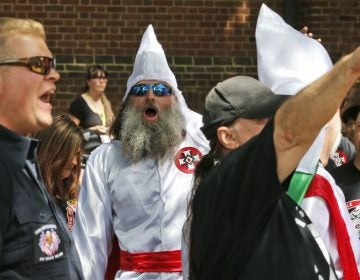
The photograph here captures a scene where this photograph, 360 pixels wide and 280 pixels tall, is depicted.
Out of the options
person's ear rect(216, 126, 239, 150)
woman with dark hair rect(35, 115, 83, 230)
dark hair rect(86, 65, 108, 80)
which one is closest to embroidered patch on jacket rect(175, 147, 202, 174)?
woman with dark hair rect(35, 115, 83, 230)

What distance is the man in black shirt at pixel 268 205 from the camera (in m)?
2.98

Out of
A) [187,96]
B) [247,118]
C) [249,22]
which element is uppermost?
[247,118]

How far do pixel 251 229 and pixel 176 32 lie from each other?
31.5ft

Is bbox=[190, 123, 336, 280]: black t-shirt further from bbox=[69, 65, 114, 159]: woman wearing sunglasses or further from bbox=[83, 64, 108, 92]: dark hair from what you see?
bbox=[83, 64, 108, 92]: dark hair

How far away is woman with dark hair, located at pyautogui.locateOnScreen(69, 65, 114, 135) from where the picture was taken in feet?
37.7

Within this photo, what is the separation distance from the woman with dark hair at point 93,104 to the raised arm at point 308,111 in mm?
8391

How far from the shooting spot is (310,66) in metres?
3.48

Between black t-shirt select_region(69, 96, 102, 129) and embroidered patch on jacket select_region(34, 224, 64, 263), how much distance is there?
26.2ft

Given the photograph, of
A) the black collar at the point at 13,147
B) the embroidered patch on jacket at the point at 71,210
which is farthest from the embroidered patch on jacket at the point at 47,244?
the embroidered patch on jacket at the point at 71,210

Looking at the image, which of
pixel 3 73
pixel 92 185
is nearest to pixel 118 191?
pixel 92 185

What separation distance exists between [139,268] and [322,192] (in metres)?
1.94

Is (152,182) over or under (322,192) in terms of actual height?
under

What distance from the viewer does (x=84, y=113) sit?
11.5 metres

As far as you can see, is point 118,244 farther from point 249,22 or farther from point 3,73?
point 249,22
